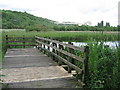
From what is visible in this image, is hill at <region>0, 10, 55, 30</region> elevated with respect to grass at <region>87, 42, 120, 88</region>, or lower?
elevated

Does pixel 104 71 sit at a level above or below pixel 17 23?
below

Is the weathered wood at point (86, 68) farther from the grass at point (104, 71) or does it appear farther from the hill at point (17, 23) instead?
the hill at point (17, 23)

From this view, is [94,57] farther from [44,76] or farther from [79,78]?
[44,76]

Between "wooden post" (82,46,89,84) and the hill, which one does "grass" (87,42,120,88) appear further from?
the hill

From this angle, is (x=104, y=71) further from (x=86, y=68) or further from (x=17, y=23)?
(x=17, y=23)

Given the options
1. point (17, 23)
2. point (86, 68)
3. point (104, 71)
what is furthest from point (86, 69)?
point (17, 23)

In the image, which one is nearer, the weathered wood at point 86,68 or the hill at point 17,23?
the weathered wood at point 86,68

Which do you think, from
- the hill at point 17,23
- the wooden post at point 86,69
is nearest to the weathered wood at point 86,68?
the wooden post at point 86,69

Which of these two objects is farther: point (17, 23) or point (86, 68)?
point (17, 23)

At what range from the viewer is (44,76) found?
5277mm

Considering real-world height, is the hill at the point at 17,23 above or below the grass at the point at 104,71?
above

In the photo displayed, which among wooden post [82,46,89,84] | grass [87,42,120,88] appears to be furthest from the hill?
wooden post [82,46,89,84]

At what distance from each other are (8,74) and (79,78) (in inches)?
87.3

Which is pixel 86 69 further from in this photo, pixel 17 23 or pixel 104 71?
pixel 17 23
